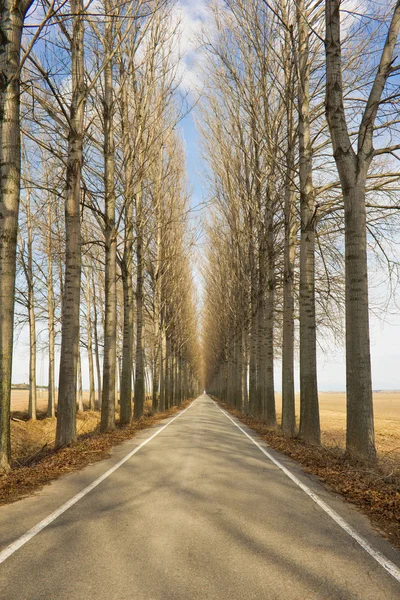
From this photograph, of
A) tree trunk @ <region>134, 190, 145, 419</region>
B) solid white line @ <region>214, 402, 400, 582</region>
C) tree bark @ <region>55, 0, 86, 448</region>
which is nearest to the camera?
solid white line @ <region>214, 402, 400, 582</region>

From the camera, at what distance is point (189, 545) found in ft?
12.7

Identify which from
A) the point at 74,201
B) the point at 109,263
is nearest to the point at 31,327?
the point at 109,263

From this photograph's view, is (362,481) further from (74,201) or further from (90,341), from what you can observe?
(90,341)

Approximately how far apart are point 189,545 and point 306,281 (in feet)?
28.9

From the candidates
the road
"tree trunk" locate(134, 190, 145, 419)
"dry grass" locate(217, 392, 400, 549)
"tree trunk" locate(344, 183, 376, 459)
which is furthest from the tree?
"tree trunk" locate(134, 190, 145, 419)

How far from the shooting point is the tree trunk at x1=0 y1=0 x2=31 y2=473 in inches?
288

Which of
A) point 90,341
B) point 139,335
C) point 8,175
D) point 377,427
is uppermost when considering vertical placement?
point 8,175

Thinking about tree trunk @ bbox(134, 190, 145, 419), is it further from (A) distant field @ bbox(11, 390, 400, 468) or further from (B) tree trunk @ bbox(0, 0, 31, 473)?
(B) tree trunk @ bbox(0, 0, 31, 473)

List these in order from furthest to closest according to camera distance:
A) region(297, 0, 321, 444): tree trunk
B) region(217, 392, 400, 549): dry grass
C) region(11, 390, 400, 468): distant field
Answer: region(11, 390, 400, 468): distant field → region(297, 0, 321, 444): tree trunk → region(217, 392, 400, 549): dry grass

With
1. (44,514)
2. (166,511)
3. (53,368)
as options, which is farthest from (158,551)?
(53,368)

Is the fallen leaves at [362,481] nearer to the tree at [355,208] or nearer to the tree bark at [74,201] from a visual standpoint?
the tree at [355,208]

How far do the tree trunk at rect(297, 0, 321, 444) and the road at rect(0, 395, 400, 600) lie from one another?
458cm

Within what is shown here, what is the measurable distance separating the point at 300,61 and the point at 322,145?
3175mm

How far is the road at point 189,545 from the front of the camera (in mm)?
3070
